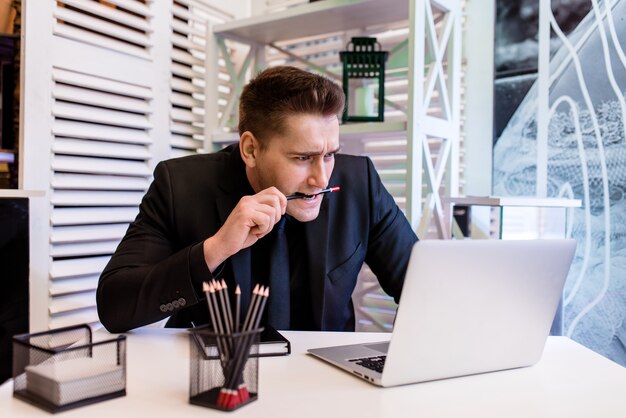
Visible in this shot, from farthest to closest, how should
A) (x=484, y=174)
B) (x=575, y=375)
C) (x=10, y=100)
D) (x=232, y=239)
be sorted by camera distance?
(x=484, y=174) < (x=10, y=100) < (x=232, y=239) < (x=575, y=375)

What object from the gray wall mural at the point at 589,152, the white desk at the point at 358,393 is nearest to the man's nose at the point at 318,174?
the white desk at the point at 358,393

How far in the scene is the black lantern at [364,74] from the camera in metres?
2.19

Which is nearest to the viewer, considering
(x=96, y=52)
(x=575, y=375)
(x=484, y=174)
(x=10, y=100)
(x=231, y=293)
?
(x=575, y=375)

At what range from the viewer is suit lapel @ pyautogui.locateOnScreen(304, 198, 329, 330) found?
1.45 m

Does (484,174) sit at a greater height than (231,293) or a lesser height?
greater

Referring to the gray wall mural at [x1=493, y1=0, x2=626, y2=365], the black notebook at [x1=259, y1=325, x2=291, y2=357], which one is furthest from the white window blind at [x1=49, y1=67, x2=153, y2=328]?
the gray wall mural at [x1=493, y1=0, x2=626, y2=365]

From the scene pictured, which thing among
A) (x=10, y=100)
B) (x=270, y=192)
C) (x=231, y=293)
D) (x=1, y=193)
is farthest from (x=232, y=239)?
(x=10, y=100)

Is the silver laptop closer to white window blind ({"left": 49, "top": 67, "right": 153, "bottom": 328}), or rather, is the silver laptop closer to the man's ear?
the man's ear

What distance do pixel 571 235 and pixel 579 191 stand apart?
15cm

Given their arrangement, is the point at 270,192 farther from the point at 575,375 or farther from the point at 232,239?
the point at 575,375

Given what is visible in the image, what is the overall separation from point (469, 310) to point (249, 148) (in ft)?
2.69

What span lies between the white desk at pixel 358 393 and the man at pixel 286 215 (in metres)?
0.36

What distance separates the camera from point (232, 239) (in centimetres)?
121

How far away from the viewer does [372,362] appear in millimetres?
986
